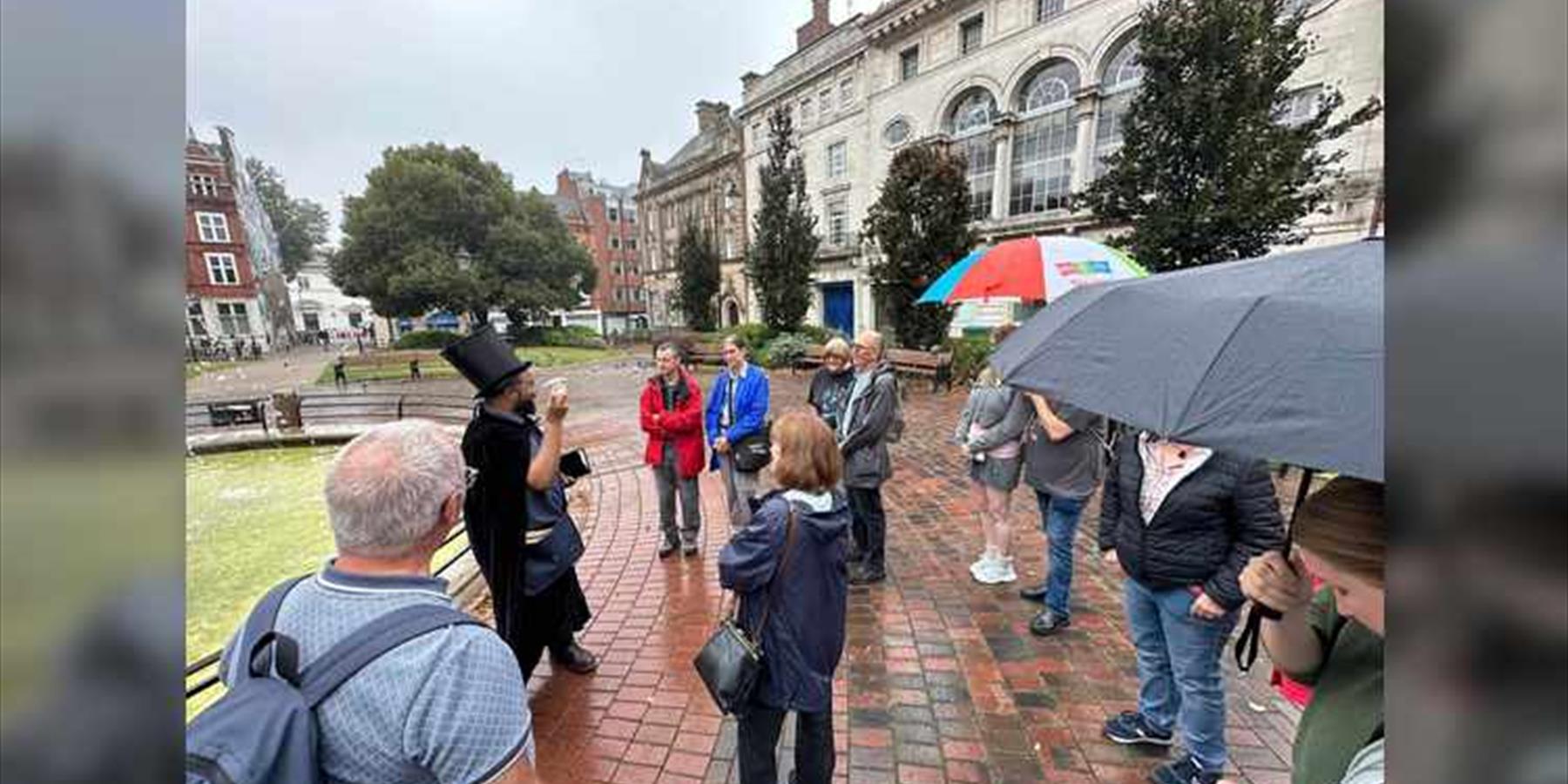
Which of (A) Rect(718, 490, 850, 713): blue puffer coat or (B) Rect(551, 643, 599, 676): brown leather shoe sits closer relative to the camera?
(A) Rect(718, 490, 850, 713): blue puffer coat

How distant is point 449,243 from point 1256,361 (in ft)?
122

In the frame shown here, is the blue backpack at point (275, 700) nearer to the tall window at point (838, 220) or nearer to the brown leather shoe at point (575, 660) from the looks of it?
the brown leather shoe at point (575, 660)

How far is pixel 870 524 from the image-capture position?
4707 mm

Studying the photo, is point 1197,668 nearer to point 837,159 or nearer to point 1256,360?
point 1256,360

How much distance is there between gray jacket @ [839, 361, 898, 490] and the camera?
14.4 ft

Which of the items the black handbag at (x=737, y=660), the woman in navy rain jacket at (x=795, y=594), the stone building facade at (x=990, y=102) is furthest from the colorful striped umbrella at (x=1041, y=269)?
the stone building facade at (x=990, y=102)

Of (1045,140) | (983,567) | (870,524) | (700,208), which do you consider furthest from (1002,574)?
(700,208)

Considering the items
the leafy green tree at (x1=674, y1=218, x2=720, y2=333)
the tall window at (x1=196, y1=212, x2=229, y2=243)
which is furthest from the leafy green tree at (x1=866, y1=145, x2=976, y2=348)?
the tall window at (x1=196, y1=212, x2=229, y2=243)

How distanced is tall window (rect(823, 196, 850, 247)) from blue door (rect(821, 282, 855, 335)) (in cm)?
209

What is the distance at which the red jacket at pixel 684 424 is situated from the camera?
198 inches

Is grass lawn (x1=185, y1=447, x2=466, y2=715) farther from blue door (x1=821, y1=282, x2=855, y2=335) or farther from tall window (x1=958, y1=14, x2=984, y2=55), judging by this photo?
tall window (x1=958, y1=14, x2=984, y2=55)

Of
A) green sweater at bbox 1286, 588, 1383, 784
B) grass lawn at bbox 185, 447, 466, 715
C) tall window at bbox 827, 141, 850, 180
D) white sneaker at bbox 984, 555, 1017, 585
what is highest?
tall window at bbox 827, 141, 850, 180
